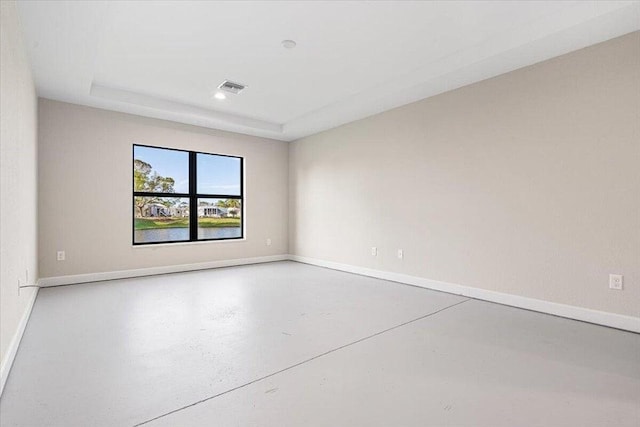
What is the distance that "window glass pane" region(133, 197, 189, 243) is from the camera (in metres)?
4.82

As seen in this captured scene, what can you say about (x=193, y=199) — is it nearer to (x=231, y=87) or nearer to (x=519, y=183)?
(x=231, y=87)

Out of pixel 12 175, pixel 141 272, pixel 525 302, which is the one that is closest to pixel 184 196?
pixel 141 272

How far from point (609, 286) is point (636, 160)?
1063mm

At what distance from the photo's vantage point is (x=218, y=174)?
571 centimetres

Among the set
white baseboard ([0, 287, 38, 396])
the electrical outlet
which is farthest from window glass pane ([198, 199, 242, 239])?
the electrical outlet

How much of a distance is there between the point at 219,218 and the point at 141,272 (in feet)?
4.92

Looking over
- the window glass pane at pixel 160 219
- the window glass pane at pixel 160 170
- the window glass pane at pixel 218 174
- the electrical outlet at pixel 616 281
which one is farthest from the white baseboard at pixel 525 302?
the window glass pane at pixel 160 170

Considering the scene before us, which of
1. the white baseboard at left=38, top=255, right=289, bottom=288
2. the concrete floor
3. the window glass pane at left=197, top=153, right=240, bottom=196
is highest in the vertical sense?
the window glass pane at left=197, top=153, right=240, bottom=196

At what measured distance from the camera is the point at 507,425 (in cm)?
144

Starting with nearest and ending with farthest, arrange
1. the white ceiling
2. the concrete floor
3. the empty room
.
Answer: the concrete floor
the empty room
the white ceiling

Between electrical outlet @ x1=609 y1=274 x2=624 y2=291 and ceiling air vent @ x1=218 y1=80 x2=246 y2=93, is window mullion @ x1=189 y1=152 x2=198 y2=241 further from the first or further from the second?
electrical outlet @ x1=609 y1=274 x2=624 y2=291

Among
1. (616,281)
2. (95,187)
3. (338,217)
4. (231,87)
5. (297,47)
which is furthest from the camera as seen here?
(338,217)

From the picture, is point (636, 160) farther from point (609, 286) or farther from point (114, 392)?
point (114, 392)

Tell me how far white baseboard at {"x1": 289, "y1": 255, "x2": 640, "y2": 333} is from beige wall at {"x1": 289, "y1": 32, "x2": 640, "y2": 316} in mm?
61
